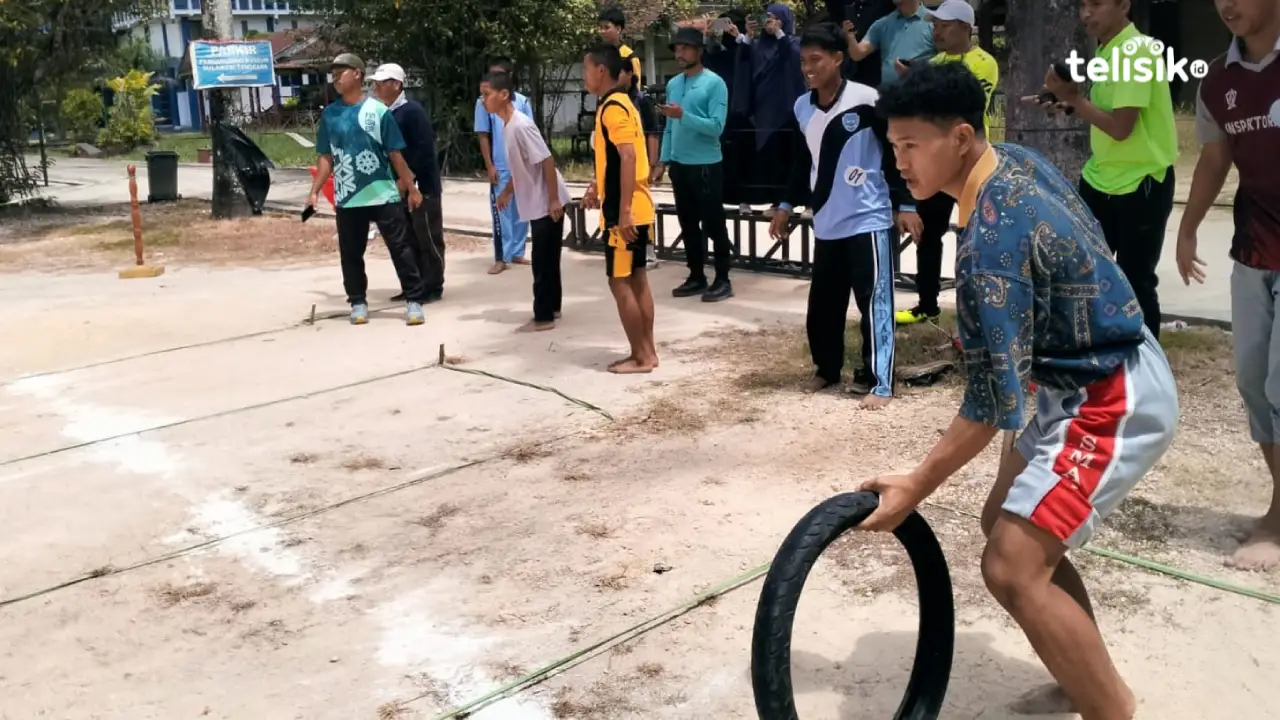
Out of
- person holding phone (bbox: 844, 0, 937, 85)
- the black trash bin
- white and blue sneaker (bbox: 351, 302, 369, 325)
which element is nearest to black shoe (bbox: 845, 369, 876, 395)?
person holding phone (bbox: 844, 0, 937, 85)

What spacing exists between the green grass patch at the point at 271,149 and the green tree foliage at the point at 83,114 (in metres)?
2.01

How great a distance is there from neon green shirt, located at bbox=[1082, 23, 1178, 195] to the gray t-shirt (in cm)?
353

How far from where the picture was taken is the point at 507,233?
34.4 feet

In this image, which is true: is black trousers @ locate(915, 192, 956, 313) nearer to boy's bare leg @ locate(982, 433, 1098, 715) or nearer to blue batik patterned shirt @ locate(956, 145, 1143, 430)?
boy's bare leg @ locate(982, 433, 1098, 715)

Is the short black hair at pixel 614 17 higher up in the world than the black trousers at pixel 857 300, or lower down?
higher up

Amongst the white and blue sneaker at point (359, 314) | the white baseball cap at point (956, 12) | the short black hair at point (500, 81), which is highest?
the white baseball cap at point (956, 12)

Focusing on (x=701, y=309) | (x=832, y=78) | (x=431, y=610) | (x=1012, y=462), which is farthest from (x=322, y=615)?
(x=701, y=309)

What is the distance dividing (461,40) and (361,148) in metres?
12.4

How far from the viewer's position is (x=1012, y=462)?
283 centimetres

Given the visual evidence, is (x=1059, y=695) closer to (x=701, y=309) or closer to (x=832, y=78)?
(x=832, y=78)

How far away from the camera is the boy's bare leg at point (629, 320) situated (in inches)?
253

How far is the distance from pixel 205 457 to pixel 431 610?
2.21 m

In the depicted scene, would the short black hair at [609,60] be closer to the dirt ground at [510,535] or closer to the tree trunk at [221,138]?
the dirt ground at [510,535]

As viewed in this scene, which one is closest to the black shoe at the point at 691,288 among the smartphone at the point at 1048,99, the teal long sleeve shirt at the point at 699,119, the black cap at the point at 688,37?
the teal long sleeve shirt at the point at 699,119
